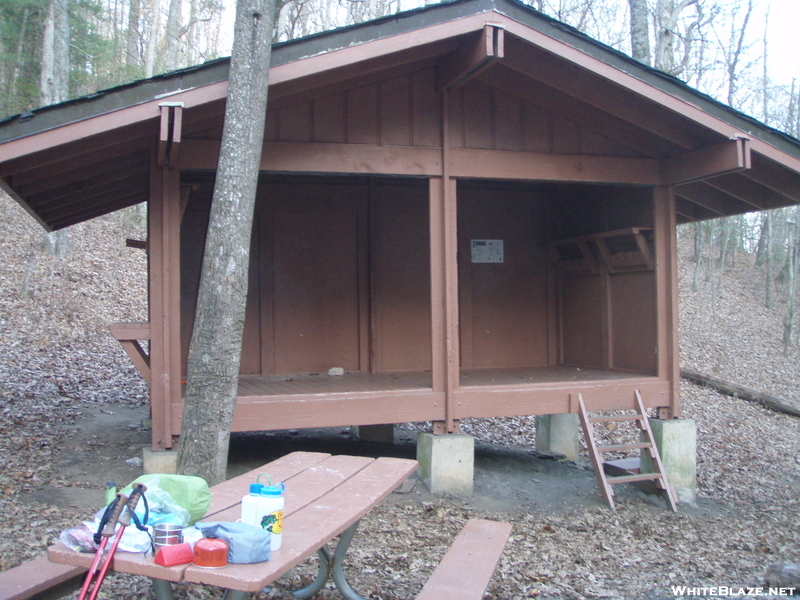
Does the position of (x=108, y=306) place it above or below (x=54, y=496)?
above

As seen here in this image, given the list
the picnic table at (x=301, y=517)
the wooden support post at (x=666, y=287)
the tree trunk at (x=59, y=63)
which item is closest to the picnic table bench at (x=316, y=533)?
the picnic table at (x=301, y=517)

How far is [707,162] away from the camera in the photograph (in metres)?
6.73

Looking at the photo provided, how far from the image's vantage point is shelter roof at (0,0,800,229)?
5.03 meters

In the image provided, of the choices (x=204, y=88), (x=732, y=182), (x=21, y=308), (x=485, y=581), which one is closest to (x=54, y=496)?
(x=204, y=88)

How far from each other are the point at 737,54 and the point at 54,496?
25277mm

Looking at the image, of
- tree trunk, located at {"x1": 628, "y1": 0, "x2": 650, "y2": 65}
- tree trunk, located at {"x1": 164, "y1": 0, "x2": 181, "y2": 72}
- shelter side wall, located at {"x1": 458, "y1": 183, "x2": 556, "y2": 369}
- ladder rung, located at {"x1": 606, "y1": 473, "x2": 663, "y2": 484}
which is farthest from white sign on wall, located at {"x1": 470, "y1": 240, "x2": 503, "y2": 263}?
tree trunk, located at {"x1": 164, "y1": 0, "x2": 181, "y2": 72}

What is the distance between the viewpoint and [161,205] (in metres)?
5.89

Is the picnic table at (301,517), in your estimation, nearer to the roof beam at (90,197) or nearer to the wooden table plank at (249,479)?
the wooden table plank at (249,479)

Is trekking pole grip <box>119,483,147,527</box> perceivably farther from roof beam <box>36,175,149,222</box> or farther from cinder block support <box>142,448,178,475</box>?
roof beam <box>36,175,149,222</box>

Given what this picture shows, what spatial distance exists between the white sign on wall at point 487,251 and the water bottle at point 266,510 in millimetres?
7094

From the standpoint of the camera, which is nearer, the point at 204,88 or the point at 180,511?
the point at 180,511

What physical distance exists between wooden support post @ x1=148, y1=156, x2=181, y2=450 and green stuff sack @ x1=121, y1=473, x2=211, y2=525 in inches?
140

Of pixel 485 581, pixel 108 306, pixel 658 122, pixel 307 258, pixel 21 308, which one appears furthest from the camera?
pixel 108 306

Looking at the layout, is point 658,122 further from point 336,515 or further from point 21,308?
point 21,308
